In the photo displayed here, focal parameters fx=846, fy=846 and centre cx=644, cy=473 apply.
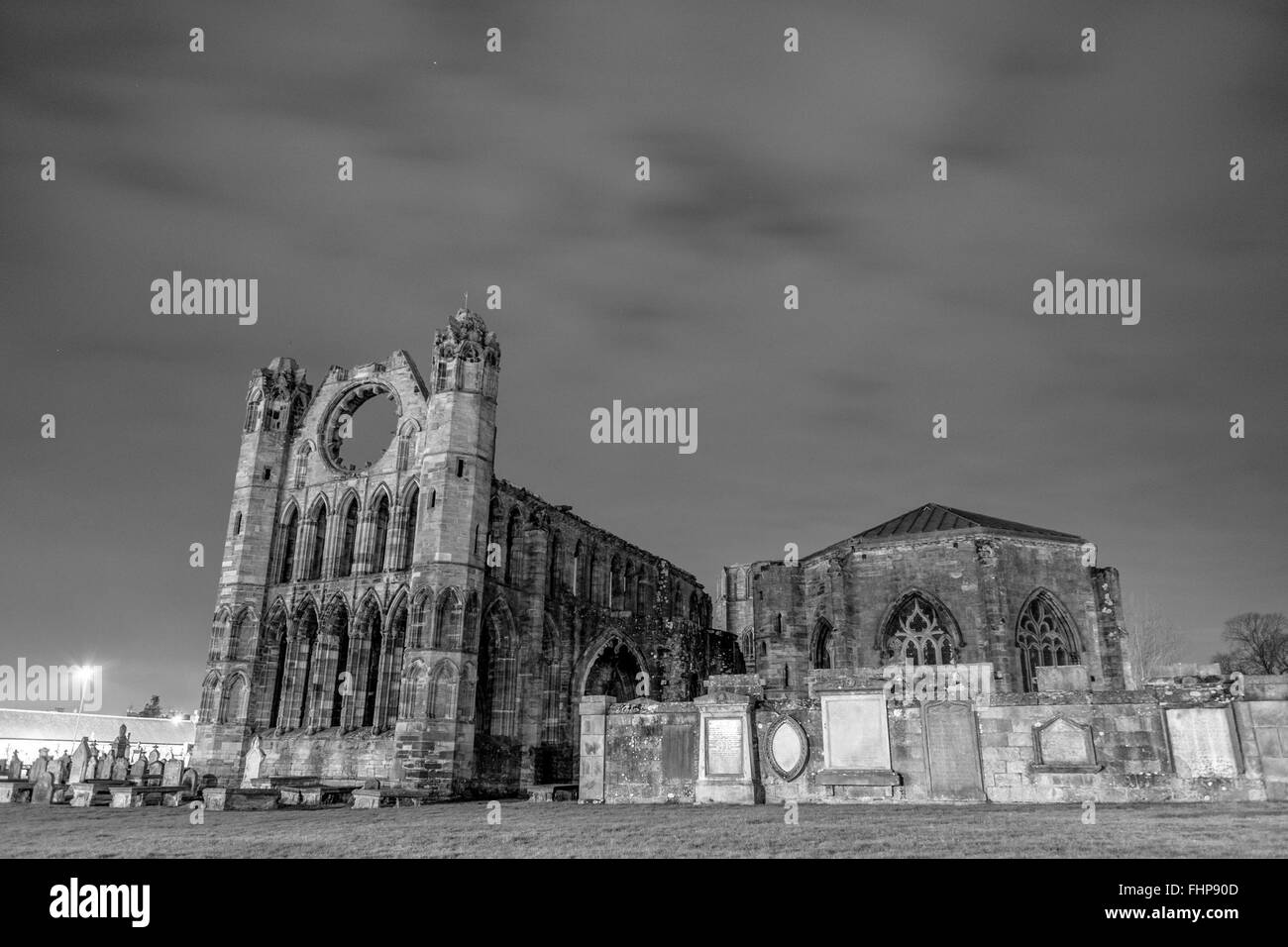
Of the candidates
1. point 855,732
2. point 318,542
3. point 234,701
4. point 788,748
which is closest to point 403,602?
point 318,542

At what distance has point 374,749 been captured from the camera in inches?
1119

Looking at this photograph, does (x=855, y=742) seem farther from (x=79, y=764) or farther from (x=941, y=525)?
(x=79, y=764)

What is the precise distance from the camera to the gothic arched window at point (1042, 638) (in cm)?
3084

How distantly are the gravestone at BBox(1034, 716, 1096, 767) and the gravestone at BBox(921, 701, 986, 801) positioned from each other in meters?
1.18

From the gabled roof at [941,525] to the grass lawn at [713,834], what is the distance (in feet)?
64.5

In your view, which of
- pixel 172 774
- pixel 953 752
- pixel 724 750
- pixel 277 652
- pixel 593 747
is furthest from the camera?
pixel 277 652

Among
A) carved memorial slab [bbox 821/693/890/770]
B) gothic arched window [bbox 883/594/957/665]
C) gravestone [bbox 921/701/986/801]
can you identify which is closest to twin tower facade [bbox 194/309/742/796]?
gothic arched window [bbox 883/594/957/665]

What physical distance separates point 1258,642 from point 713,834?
80034 mm

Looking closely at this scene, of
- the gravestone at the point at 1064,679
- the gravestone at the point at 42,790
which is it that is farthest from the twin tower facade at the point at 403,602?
the gravestone at the point at 1064,679

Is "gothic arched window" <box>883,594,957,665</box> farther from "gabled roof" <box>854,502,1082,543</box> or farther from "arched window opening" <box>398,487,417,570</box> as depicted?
"arched window opening" <box>398,487,417,570</box>

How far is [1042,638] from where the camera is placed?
1243 inches
